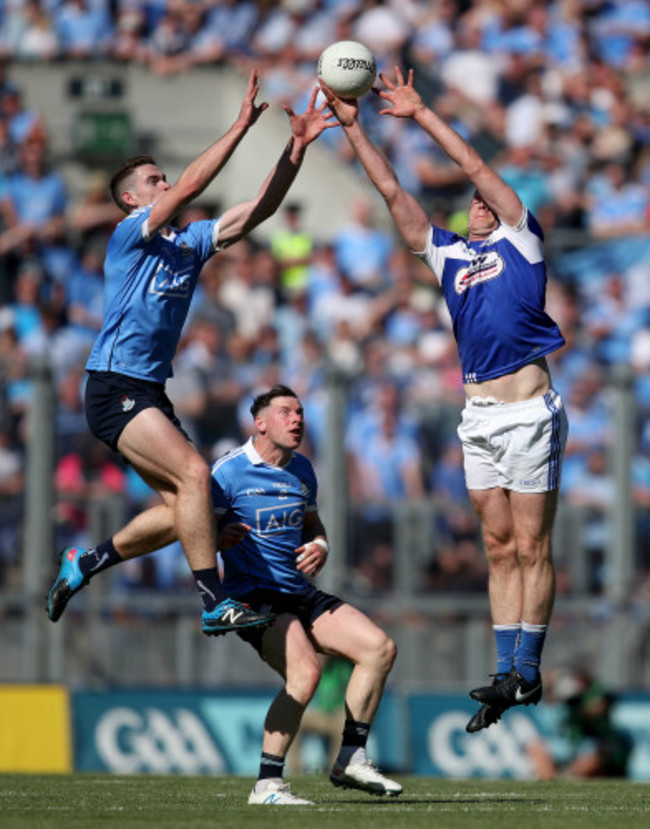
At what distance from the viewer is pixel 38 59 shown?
20.5m

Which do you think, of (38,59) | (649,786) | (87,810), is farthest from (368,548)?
(38,59)

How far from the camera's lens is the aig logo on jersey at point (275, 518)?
32.8ft

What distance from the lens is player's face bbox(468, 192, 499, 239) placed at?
1016 cm

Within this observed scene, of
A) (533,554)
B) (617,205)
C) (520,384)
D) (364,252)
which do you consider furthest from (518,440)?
(617,205)

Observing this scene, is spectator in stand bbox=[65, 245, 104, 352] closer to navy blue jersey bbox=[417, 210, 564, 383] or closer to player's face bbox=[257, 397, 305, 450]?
player's face bbox=[257, 397, 305, 450]

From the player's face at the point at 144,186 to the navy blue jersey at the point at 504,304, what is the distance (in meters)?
1.63

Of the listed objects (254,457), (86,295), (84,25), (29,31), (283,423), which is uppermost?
(84,25)

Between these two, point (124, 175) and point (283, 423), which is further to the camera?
point (124, 175)

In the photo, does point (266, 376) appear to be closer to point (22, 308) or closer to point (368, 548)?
point (368, 548)

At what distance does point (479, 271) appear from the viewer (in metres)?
10.1

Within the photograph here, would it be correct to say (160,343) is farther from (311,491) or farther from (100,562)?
(100,562)

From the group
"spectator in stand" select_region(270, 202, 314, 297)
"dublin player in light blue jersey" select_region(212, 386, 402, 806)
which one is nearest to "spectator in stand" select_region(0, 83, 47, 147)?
"spectator in stand" select_region(270, 202, 314, 297)

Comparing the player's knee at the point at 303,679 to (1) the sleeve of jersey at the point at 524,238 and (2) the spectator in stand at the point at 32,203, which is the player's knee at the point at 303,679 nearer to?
(1) the sleeve of jersey at the point at 524,238

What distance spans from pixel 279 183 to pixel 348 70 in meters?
0.69
